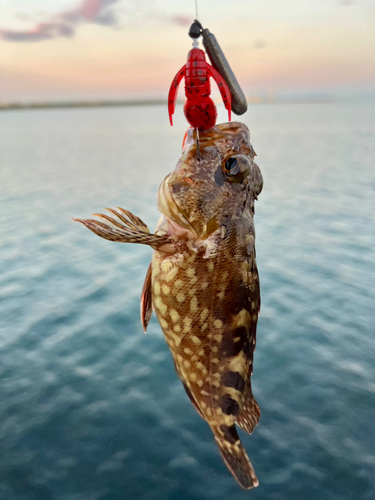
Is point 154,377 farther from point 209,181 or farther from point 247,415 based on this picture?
point 209,181

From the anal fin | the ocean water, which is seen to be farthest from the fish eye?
the ocean water

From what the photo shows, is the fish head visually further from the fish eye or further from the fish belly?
the fish belly

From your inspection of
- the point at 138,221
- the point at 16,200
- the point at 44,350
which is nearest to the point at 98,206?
the point at 16,200

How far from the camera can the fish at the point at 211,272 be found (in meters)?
3.81

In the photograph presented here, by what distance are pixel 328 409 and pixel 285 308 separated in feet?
14.2

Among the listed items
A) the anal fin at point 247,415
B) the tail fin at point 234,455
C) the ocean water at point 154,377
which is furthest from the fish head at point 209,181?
the ocean water at point 154,377

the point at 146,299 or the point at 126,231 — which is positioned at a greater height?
the point at 126,231

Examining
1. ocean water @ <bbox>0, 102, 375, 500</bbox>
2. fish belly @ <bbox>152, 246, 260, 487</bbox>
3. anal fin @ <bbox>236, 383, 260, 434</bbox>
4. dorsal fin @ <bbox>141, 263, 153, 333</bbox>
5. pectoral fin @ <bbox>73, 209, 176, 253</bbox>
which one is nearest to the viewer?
→ pectoral fin @ <bbox>73, 209, 176, 253</bbox>

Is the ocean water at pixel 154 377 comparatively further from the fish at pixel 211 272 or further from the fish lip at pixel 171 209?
the fish lip at pixel 171 209

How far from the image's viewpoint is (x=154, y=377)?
10844 mm

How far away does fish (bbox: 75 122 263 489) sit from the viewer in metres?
3.81

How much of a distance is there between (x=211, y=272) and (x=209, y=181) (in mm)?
791

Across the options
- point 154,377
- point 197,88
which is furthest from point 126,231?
point 154,377

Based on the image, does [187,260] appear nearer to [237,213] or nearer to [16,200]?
[237,213]
